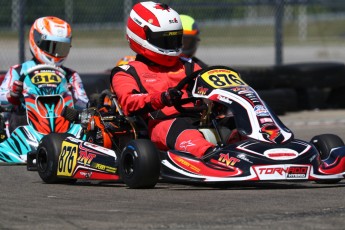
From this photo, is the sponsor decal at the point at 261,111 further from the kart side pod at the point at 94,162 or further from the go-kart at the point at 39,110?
the go-kart at the point at 39,110

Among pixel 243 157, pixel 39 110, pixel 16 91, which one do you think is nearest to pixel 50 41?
pixel 16 91

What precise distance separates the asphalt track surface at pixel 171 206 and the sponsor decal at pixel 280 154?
22 cm

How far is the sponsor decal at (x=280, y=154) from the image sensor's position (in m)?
6.74

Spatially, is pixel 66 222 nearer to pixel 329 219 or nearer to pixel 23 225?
pixel 23 225

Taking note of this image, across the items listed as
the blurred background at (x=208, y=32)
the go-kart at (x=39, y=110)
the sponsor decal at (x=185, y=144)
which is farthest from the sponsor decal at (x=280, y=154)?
the blurred background at (x=208, y=32)

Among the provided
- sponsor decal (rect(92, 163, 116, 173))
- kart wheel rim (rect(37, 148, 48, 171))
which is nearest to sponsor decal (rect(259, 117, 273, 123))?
sponsor decal (rect(92, 163, 116, 173))

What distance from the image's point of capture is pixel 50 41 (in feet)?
32.4

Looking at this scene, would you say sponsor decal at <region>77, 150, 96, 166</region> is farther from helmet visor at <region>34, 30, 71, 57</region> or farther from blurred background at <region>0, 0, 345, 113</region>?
blurred background at <region>0, 0, 345, 113</region>

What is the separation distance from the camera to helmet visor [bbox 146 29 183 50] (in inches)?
309

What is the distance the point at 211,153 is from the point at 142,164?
1.59ft

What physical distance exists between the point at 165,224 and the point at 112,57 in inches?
516

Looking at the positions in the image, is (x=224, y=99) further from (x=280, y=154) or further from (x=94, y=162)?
(x=94, y=162)

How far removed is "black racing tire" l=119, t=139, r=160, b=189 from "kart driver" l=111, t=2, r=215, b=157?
359 mm

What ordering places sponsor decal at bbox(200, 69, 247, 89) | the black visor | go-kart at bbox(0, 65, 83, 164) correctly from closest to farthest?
sponsor decal at bbox(200, 69, 247, 89)
go-kart at bbox(0, 65, 83, 164)
the black visor
